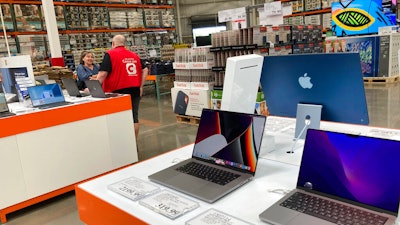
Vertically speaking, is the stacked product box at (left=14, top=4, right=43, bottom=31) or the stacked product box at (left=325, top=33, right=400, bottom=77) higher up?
the stacked product box at (left=14, top=4, right=43, bottom=31)

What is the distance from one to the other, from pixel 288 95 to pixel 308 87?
0.14 meters

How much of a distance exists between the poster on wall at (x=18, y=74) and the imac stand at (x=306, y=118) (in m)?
3.38

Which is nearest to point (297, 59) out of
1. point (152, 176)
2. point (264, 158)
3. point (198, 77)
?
point (264, 158)

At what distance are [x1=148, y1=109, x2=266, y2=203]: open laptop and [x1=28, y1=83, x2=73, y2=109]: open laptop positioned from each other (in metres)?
2.41

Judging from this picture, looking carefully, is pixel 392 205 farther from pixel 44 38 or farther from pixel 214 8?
pixel 214 8


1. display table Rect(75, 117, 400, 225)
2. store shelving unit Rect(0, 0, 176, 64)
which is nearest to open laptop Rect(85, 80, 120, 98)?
display table Rect(75, 117, 400, 225)

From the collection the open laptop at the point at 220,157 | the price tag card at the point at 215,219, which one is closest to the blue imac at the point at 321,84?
the open laptop at the point at 220,157

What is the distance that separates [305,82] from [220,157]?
64 cm

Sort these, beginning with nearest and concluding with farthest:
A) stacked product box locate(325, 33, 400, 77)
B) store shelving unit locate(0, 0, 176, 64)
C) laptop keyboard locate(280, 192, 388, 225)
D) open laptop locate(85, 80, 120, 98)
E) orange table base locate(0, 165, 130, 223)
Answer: laptop keyboard locate(280, 192, 388, 225) → orange table base locate(0, 165, 130, 223) → open laptop locate(85, 80, 120, 98) → store shelving unit locate(0, 0, 176, 64) → stacked product box locate(325, 33, 400, 77)

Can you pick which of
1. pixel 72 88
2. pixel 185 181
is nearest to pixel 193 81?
pixel 72 88

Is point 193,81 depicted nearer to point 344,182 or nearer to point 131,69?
point 131,69

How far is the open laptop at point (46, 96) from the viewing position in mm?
3586

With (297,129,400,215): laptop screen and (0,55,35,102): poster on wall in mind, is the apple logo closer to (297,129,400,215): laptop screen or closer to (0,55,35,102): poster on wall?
(297,129,400,215): laptop screen

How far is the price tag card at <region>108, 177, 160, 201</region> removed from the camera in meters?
1.44
